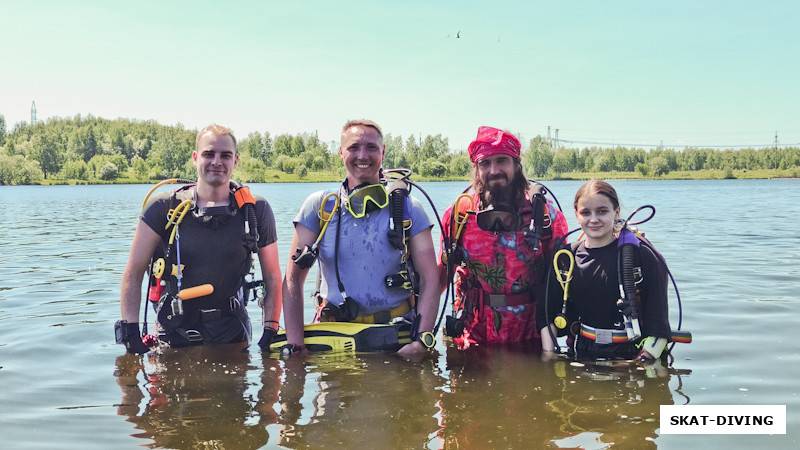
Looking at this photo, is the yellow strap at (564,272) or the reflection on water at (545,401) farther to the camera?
the yellow strap at (564,272)

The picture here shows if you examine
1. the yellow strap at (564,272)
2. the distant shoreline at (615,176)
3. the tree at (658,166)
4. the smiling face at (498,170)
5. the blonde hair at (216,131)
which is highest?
the tree at (658,166)

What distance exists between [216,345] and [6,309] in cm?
504

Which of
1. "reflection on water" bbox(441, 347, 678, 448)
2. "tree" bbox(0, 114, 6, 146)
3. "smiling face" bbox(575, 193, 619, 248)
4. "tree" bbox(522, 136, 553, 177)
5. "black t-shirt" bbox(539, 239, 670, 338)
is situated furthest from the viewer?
"tree" bbox(0, 114, 6, 146)

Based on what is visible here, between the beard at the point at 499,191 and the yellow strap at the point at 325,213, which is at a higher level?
the beard at the point at 499,191

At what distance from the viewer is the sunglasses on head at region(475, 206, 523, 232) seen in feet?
16.2

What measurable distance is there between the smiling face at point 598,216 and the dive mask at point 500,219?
515 millimetres

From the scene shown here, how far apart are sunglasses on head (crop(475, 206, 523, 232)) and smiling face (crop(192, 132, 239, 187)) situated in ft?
6.71

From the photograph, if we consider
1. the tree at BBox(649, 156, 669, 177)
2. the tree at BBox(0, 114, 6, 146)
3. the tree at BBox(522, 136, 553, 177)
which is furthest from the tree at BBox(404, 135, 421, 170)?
the tree at BBox(0, 114, 6, 146)

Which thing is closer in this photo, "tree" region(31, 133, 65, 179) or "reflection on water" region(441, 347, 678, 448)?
"reflection on water" region(441, 347, 678, 448)

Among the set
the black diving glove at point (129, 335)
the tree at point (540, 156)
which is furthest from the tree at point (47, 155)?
the black diving glove at point (129, 335)

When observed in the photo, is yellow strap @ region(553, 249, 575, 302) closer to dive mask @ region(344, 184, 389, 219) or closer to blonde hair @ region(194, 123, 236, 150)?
dive mask @ region(344, 184, 389, 219)

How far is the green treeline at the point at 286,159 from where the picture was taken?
12262 centimetres

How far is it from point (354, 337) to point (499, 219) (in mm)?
1462

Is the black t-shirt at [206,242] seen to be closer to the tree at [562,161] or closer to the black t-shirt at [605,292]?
the black t-shirt at [605,292]
